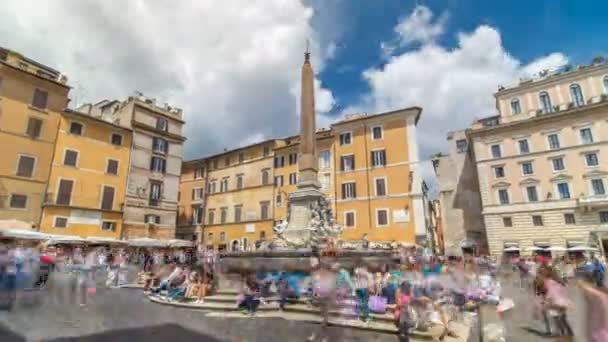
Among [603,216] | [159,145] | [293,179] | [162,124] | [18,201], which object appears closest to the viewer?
[18,201]

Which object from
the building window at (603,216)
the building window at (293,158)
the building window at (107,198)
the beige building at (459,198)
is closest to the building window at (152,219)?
the building window at (107,198)

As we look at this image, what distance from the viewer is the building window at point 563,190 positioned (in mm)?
26889

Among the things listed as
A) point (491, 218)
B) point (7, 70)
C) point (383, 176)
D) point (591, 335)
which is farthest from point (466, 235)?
point (7, 70)

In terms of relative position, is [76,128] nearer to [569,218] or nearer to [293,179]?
[293,179]

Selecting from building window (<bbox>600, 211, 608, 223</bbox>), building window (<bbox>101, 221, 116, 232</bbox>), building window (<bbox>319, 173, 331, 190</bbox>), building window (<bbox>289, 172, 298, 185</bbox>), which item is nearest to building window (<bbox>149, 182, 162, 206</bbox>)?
building window (<bbox>101, 221, 116, 232</bbox>)

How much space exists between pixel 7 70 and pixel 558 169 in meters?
43.6

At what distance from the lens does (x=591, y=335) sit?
3.65 meters

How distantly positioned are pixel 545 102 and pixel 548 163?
22.5 feet

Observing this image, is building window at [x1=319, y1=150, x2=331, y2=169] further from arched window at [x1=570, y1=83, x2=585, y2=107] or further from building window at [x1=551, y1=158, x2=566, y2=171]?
arched window at [x1=570, y1=83, x2=585, y2=107]

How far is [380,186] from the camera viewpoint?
27500 mm

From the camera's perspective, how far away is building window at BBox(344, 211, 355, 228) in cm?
2792

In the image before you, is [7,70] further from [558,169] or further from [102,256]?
[558,169]

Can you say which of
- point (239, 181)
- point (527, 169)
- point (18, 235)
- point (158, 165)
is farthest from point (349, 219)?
point (18, 235)

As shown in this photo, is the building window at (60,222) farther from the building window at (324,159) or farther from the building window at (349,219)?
the building window at (349,219)
